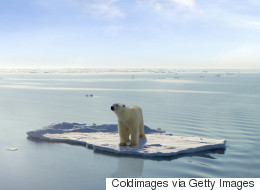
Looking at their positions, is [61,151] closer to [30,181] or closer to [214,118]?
[30,181]

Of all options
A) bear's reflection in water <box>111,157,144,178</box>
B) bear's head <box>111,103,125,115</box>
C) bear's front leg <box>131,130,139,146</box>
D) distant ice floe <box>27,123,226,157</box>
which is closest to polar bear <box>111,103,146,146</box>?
bear's front leg <box>131,130,139,146</box>

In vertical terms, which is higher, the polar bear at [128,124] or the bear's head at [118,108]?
the bear's head at [118,108]

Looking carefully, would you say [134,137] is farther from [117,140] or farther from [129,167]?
[129,167]

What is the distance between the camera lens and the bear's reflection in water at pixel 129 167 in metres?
7.17

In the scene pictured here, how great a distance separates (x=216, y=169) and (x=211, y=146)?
1.74 metres

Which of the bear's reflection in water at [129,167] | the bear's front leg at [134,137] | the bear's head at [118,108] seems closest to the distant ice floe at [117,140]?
the bear's front leg at [134,137]

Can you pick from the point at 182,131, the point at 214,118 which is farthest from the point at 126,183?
the point at 214,118

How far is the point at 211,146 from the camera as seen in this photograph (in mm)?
9094

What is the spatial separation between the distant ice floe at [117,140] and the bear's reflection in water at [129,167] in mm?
380

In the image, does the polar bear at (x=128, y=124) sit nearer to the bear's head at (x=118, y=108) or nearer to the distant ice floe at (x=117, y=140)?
the bear's head at (x=118, y=108)

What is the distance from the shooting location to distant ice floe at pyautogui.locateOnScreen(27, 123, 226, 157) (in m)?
8.66

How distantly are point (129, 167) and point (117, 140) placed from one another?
228 cm

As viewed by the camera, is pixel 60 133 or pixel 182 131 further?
pixel 182 131

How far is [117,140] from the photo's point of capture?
989 cm
